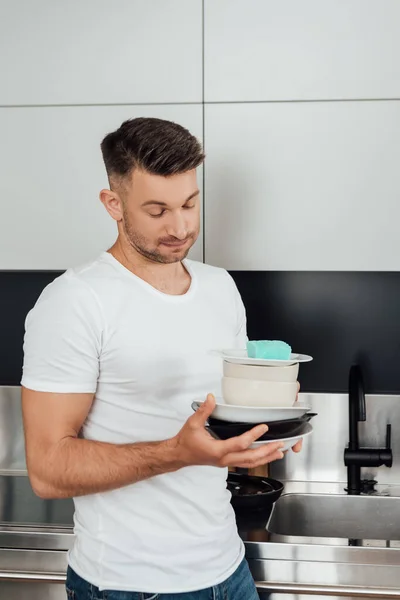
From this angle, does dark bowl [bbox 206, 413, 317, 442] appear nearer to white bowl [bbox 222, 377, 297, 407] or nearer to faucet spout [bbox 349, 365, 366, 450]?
white bowl [bbox 222, 377, 297, 407]

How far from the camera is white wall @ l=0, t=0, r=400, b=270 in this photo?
6.69ft

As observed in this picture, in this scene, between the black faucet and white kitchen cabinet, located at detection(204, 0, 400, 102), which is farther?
the black faucet

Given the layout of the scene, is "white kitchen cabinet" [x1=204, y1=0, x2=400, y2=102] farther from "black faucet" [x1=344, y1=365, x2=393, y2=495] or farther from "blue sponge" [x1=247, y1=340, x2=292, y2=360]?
"blue sponge" [x1=247, y1=340, x2=292, y2=360]

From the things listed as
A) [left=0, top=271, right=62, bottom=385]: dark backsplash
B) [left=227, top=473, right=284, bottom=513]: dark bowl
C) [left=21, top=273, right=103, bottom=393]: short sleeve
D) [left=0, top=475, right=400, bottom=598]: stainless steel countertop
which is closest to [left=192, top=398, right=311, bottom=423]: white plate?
[left=21, top=273, right=103, bottom=393]: short sleeve

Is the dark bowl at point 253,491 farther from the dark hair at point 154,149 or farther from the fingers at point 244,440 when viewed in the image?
the dark hair at point 154,149

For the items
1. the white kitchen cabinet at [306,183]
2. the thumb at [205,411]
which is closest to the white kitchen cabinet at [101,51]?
the white kitchen cabinet at [306,183]

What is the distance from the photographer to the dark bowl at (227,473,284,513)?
1.97 meters

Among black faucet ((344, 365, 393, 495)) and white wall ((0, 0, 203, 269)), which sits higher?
white wall ((0, 0, 203, 269))

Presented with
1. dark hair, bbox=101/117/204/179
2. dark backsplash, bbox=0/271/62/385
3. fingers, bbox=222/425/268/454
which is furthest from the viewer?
dark backsplash, bbox=0/271/62/385

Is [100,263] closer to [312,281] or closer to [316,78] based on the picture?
[316,78]

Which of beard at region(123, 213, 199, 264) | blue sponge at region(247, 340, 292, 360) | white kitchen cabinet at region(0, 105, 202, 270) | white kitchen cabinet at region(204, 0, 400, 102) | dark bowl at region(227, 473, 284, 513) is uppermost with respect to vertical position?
white kitchen cabinet at region(204, 0, 400, 102)

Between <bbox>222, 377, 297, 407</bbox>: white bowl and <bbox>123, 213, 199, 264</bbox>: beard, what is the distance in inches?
12.6

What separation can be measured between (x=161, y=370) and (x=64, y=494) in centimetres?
27

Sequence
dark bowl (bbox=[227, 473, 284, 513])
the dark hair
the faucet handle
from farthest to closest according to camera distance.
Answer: the faucet handle → dark bowl (bbox=[227, 473, 284, 513]) → the dark hair
